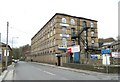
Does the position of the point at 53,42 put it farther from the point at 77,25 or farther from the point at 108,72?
the point at 108,72

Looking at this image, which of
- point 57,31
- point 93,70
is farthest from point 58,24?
point 93,70

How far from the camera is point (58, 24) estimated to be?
51500 mm

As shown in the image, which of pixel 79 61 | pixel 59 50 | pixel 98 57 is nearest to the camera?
pixel 98 57

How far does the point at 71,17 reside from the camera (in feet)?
178

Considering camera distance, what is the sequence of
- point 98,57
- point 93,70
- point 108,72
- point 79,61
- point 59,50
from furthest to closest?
point 59,50 < point 79,61 < point 98,57 < point 93,70 < point 108,72

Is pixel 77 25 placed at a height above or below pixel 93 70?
above

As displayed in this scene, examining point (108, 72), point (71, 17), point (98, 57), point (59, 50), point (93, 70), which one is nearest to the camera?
point (108, 72)

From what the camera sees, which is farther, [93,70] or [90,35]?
[90,35]

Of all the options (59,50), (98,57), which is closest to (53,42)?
(59,50)

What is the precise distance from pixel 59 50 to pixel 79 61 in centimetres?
1757

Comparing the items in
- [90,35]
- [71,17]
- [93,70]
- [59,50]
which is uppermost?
[71,17]

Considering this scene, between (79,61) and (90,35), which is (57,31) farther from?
(79,61)

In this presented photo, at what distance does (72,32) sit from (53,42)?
573cm

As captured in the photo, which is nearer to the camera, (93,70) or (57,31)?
(93,70)
